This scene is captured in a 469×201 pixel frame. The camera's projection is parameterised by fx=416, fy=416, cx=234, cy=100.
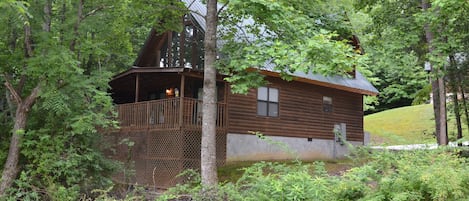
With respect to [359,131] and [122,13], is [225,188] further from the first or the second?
[359,131]

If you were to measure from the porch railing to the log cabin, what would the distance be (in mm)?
31

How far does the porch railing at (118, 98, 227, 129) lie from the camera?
1267cm

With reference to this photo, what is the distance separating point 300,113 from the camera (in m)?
16.8

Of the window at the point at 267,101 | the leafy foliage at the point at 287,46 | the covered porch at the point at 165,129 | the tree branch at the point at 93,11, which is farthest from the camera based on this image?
the window at the point at 267,101

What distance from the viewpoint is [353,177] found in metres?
4.63

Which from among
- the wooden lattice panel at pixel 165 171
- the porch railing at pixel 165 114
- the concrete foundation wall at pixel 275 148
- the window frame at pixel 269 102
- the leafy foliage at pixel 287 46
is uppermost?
the leafy foliage at pixel 287 46

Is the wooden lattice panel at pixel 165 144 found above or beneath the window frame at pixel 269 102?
beneath

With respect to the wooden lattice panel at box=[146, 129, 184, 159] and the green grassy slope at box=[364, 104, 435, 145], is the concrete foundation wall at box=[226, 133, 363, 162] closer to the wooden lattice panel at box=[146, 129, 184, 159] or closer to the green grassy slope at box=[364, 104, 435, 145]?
the wooden lattice panel at box=[146, 129, 184, 159]

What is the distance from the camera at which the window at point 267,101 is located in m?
15.5

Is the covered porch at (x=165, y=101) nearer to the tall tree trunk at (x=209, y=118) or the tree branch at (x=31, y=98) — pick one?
the tall tree trunk at (x=209, y=118)

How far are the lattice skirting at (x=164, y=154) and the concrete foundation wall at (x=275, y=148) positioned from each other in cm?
61

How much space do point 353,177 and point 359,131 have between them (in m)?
15.7

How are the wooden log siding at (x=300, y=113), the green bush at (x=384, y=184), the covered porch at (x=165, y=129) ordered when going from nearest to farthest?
1. the green bush at (x=384, y=184)
2. the covered porch at (x=165, y=129)
3. the wooden log siding at (x=300, y=113)

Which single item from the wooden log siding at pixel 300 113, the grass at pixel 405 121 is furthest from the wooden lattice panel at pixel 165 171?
the grass at pixel 405 121
